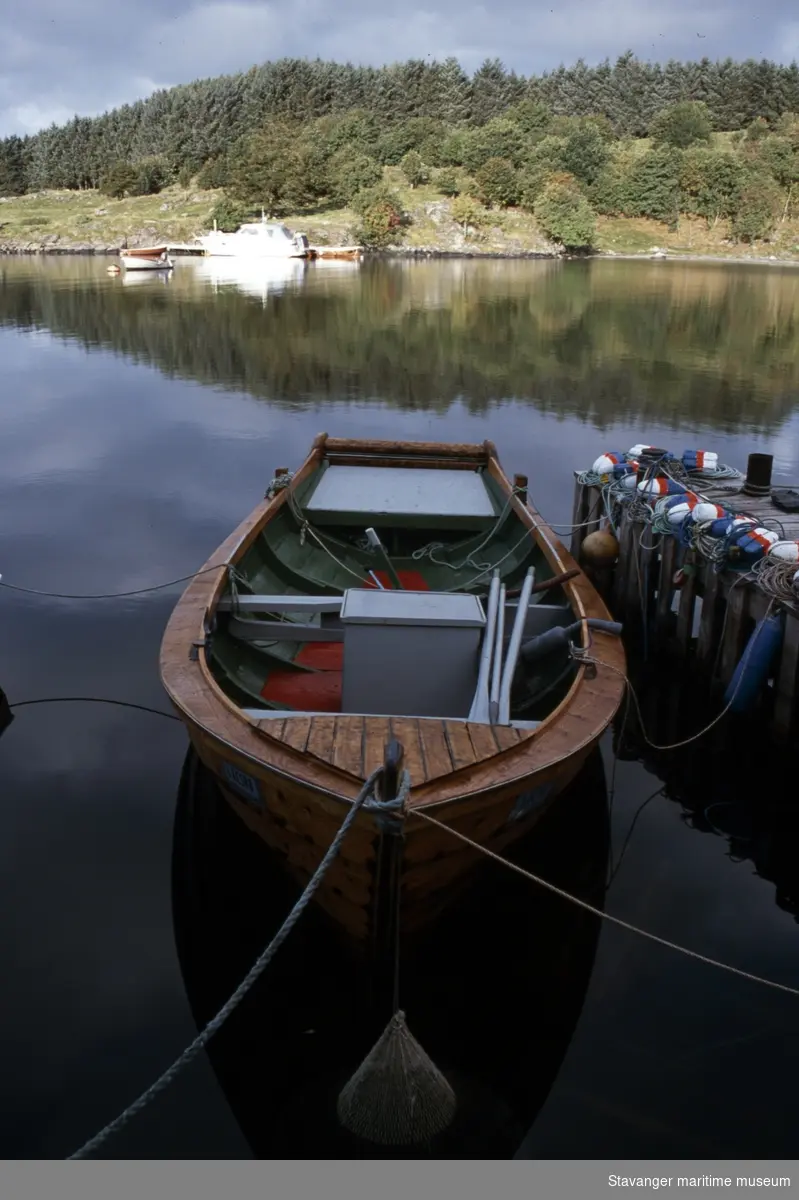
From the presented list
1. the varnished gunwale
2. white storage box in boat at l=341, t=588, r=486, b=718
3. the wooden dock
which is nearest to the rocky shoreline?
the wooden dock

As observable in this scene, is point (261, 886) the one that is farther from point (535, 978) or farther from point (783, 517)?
point (783, 517)

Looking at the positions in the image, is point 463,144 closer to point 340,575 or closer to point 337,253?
point 337,253

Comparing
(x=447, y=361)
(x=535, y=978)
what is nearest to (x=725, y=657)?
(x=535, y=978)

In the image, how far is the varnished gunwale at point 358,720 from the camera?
508cm

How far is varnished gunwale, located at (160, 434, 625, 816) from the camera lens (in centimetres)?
508

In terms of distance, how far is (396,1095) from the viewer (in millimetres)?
4867

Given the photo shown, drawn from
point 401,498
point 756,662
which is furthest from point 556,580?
point 401,498

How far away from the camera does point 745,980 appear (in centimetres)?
633

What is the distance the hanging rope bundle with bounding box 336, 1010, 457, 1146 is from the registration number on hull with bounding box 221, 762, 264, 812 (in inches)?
60.6

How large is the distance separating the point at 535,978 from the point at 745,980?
4.73 feet

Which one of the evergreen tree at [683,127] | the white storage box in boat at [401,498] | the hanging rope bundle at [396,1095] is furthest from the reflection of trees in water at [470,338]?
the evergreen tree at [683,127]

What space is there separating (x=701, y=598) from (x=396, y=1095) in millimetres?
7879

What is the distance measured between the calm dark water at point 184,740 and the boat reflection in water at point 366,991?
156mm
